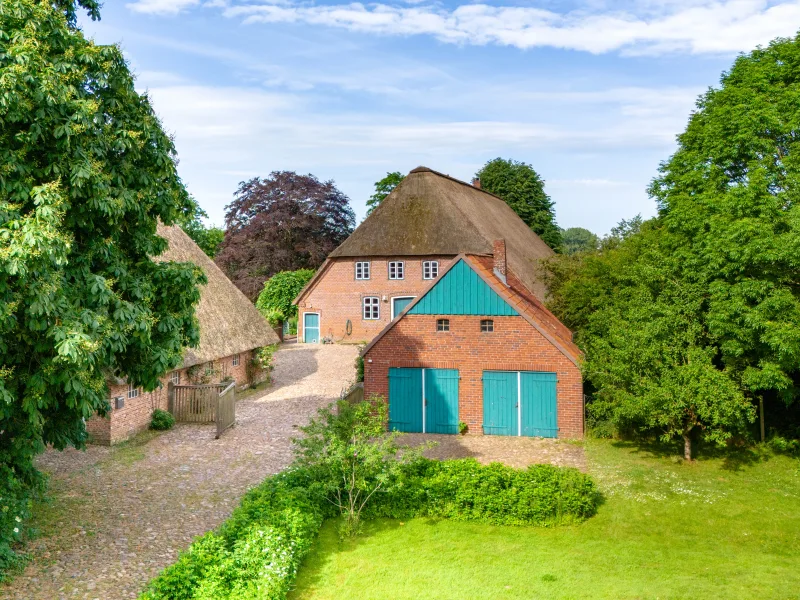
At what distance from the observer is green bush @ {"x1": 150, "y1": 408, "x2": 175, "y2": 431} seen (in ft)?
60.9

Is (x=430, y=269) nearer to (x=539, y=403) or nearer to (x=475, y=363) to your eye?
(x=475, y=363)

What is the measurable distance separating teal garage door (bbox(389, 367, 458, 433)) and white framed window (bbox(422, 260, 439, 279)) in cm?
1882

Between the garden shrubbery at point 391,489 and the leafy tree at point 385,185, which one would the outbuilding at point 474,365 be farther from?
the leafy tree at point 385,185

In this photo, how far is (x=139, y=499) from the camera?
1290 centimetres

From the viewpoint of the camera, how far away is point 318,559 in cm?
1059

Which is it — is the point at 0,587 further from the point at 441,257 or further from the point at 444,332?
the point at 441,257

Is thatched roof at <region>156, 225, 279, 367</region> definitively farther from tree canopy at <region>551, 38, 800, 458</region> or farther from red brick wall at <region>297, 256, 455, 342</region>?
tree canopy at <region>551, 38, 800, 458</region>

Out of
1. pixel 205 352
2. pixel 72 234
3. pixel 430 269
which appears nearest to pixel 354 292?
pixel 430 269

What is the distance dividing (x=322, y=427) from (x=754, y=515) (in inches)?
350

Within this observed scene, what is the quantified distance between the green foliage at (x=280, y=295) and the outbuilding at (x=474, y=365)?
2462 cm

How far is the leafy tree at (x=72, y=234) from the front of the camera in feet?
26.6

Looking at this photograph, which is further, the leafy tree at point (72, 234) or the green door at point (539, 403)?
the green door at point (539, 403)

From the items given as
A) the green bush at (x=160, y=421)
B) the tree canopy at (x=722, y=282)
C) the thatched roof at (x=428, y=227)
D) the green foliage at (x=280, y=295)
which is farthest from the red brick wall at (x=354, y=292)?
the green bush at (x=160, y=421)

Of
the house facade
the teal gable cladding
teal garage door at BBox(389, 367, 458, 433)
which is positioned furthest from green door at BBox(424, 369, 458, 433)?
the house facade
